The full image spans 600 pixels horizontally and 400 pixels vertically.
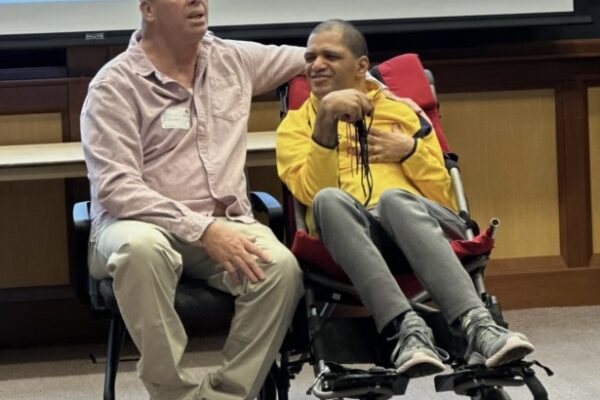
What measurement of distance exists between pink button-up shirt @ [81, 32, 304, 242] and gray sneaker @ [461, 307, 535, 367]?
0.70 m

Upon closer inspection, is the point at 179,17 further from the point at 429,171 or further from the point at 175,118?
the point at 429,171

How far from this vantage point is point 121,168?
290cm

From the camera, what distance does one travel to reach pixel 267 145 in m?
3.57

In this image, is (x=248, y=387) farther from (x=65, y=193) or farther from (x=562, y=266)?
(x=562, y=266)

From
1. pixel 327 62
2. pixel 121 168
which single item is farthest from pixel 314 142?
pixel 121 168

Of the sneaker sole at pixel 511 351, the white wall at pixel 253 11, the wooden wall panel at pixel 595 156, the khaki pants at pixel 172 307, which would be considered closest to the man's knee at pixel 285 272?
the khaki pants at pixel 172 307

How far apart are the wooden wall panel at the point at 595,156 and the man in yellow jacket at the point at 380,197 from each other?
4.44 feet

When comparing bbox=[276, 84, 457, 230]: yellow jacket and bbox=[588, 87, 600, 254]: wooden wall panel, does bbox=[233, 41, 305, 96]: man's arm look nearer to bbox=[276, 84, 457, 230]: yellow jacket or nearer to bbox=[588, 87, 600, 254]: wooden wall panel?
bbox=[276, 84, 457, 230]: yellow jacket

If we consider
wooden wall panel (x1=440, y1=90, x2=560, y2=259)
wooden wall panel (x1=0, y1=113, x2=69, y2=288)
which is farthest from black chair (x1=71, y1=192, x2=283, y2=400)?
wooden wall panel (x1=440, y1=90, x2=560, y2=259)

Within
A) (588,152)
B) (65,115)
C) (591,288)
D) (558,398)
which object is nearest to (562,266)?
(591,288)

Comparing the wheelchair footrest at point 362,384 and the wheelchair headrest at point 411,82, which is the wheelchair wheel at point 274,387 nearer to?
the wheelchair footrest at point 362,384

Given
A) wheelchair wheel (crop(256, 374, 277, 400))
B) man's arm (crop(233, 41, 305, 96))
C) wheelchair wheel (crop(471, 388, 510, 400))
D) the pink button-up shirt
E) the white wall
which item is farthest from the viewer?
the white wall

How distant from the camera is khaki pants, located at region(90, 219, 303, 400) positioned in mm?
2719

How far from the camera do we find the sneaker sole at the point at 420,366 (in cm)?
252
